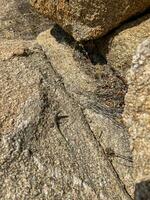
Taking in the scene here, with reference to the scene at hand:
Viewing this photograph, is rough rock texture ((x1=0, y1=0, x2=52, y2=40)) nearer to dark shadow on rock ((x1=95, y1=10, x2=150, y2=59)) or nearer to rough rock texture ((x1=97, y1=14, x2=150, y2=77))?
dark shadow on rock ((x1=95, y1=10, x2=150, y2=59))

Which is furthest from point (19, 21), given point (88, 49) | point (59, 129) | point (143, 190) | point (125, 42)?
point (143, 190)

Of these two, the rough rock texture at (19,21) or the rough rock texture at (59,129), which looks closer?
the rough rock texture at (59,129)

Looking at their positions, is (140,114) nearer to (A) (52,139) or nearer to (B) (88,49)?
(A) (52,139)

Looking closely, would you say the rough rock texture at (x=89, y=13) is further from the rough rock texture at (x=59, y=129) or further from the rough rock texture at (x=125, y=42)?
the rough rock texture at (x=59, y=129)

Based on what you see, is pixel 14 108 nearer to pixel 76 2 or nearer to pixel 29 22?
pixel 76 2

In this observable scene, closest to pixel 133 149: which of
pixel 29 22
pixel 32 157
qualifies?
pixel 32 157

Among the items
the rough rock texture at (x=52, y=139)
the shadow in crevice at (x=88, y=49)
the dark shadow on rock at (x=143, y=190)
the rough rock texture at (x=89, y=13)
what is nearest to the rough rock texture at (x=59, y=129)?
the rough rock texture at (x=52, y=139)
